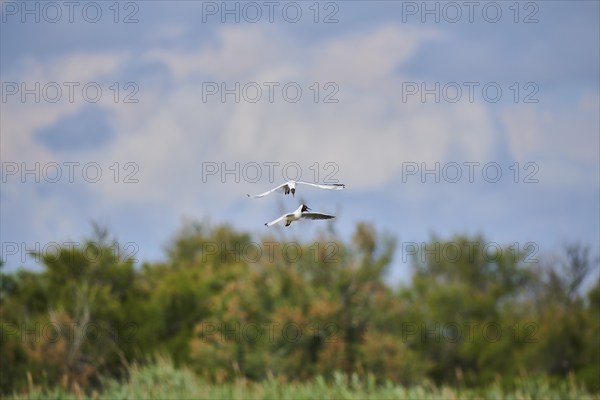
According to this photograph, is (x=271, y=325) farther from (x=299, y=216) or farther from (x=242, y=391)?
(x=299, y=216)

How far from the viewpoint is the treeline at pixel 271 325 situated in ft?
133

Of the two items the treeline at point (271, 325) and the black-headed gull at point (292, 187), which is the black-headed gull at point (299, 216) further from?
the treeline at point (271, 325)

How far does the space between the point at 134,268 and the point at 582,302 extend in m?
23.2

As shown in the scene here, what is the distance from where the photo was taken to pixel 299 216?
6859 millimetres

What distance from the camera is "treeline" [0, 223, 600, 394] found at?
40.6 m

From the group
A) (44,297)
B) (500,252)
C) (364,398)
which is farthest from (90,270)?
(500,252)

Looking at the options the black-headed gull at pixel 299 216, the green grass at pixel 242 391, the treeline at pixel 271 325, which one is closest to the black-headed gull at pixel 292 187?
the black-headed gull at pixel 299 216

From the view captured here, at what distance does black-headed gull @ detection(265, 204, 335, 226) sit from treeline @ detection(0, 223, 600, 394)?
90.5 ft

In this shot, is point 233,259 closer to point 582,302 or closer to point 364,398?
point 582,302

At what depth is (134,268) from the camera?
4762 cm

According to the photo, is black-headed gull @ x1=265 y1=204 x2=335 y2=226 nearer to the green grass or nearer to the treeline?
the green grass

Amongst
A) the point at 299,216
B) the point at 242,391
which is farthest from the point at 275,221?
the point at 242,391

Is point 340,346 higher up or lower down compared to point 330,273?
lower down

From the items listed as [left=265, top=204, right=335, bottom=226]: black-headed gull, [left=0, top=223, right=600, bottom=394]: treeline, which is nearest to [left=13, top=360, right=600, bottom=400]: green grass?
[left=0, top=223, right=600, bottom=394]: treeline
